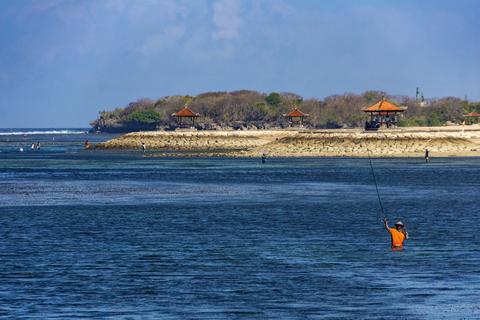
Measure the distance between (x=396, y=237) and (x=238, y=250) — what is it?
4.82m

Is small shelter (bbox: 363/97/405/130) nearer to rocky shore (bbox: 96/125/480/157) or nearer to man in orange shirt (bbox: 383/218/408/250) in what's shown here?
rocky shore (bbox: 96/125/480/157)

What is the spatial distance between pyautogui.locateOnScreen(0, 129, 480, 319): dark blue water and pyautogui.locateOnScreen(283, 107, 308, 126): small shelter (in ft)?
268

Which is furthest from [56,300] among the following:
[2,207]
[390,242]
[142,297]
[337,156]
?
[337,156]

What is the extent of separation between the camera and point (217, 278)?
27.8m

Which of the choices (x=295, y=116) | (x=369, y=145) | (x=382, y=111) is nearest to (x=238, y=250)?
(x=369, y=145)

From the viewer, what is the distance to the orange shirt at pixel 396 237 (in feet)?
105

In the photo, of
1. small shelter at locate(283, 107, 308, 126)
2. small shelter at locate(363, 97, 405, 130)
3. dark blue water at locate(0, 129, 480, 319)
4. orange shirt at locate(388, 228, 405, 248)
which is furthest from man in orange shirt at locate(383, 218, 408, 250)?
small shelter at locate(283, 107, 308, 126)

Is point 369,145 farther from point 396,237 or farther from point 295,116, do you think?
point 396,237

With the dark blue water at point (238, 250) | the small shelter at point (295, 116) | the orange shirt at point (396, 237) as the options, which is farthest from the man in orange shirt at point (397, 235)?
the small shelter at point (295, 116)

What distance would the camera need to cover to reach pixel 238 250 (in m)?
33.2

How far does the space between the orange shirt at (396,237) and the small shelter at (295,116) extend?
114 m

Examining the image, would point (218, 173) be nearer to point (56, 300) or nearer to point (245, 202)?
point (245, 202)

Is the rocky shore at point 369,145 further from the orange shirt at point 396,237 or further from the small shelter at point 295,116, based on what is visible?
the orange shirt at point 396,237

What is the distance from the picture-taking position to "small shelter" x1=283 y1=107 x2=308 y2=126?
148625 millimetres
